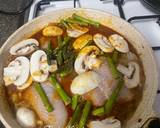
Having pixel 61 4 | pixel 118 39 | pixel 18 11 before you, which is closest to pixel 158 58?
pixel 118 39

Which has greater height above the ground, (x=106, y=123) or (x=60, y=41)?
(x=60, y=41)

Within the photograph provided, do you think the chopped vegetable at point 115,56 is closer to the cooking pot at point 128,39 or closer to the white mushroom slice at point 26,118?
the cooking pot at point 128,39

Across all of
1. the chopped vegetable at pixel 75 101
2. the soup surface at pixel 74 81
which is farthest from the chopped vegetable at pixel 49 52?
the chopped vegetable at pixel 75 101

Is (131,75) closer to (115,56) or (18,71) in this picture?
(115,56)

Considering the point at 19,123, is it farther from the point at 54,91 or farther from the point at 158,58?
the point at 158,58

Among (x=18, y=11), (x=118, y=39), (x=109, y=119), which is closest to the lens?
(x=109, y=119)

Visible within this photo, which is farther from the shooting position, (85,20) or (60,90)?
(85,20)

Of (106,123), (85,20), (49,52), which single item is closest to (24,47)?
(49,52)
